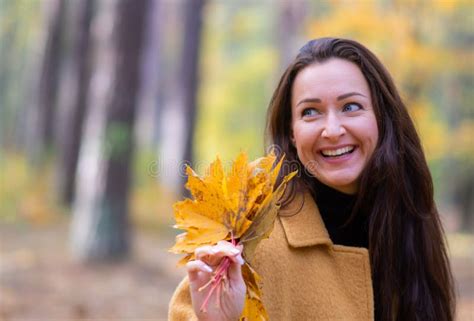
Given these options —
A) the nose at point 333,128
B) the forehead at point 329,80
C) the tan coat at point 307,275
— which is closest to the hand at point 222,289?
the tan coat at point 307,275

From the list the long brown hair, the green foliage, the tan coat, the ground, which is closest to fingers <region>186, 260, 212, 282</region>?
the tan coat

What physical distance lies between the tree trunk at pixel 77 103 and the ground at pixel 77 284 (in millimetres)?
2340

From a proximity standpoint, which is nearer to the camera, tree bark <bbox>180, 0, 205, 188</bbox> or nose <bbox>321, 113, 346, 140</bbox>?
nose <bbox>321, 113, 346, 140</bbox>

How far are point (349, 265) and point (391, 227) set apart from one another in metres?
Result: 0.25

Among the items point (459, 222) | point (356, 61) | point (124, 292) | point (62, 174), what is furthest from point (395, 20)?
point (356, 61)

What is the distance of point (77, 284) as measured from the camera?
7246 mm

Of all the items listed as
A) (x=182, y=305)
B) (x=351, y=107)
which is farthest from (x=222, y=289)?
(x=351, y=107)

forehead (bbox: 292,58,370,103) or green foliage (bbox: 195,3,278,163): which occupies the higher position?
green foliage (bbox: 195,3,278,163)

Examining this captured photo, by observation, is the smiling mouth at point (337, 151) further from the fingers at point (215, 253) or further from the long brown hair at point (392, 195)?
the fingers at point (215, 253)

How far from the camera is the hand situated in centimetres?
170

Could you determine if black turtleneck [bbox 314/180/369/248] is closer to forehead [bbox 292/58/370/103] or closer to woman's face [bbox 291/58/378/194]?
woman's face [bbox 291/58/378/194]

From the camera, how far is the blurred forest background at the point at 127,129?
298 inches

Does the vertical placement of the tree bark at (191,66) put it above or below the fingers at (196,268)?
above

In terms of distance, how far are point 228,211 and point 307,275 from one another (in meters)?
0.49
